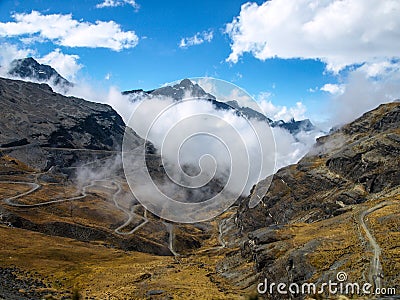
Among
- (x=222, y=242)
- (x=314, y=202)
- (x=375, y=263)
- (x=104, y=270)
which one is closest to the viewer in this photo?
(x=375, y=263)

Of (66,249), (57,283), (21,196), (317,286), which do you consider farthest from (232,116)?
(21,196)

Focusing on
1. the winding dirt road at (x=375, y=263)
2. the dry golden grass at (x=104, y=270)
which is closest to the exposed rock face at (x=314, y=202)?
the winding dirt road at (x=375, y=263)

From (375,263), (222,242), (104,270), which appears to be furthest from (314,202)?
(375,263)

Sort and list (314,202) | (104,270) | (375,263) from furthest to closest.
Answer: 1. (314,202)
2. (104,270)
3. (375,263)

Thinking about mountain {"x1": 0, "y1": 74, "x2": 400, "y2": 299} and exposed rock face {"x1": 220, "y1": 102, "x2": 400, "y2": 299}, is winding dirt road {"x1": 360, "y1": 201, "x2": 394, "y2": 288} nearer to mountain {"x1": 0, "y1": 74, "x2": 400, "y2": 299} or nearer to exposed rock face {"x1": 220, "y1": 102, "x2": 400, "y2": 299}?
mountain {"x1": 0, "y1": 74, "x2": 400, "y2": 299}

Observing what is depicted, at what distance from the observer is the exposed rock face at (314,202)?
6669 centimetres

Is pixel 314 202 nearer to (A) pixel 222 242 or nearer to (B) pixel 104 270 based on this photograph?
(A) pixel 222 242

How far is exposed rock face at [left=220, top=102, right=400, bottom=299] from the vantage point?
219ft

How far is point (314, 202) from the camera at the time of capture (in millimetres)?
151500

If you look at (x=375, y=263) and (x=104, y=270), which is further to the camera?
(x=104, y=270)

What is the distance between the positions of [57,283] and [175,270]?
26763 millimetres

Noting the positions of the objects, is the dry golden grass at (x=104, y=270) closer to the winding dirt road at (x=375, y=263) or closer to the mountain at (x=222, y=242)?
the mountain at (x=222, y=242)

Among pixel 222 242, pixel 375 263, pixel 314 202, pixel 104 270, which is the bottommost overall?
pixel 375 263

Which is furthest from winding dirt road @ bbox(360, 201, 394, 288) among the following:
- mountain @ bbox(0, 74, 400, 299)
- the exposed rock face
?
the exposed rock face
